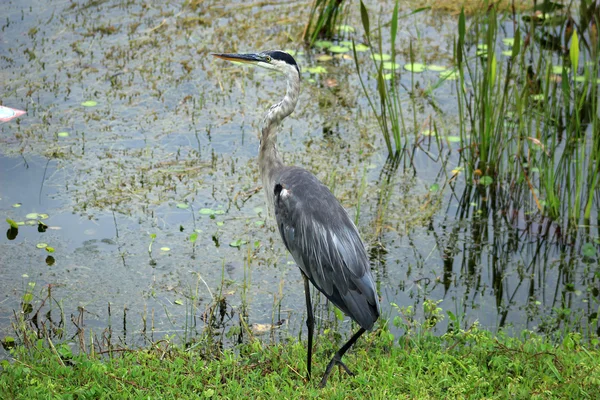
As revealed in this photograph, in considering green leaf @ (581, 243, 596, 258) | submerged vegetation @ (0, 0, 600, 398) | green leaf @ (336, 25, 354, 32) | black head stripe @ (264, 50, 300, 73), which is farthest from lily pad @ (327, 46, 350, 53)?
black head stripe @ (264, 50, 300, 73)

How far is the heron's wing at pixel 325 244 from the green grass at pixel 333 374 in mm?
412

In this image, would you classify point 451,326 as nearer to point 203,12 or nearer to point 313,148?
point 313,148

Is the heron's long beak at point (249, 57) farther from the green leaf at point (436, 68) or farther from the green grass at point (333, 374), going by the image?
the green leaf at point (436, 68)

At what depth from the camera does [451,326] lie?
4.82 meters

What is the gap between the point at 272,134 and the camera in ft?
15.3

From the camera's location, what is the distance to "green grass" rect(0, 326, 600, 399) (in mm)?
3920

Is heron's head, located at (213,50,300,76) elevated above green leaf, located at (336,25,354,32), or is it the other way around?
green leaf, located at (336,25,354,32)

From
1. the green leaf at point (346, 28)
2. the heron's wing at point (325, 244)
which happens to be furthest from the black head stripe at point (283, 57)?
the green leaf at point (346, 28)

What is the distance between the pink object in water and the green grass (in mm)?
2627

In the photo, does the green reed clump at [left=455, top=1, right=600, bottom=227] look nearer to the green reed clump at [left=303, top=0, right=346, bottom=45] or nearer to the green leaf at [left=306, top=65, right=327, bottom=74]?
the green leaf at [left=306, top=65, right=327, bottom=74]

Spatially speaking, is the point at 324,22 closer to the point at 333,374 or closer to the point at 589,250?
the point at 589,250

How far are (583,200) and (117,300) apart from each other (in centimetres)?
350

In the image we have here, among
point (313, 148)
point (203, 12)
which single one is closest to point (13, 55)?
point (203, 12)

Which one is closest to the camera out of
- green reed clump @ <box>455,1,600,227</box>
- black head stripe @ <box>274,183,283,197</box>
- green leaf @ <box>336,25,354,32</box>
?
black head stripe @ <box>274,183,283,197</box>
